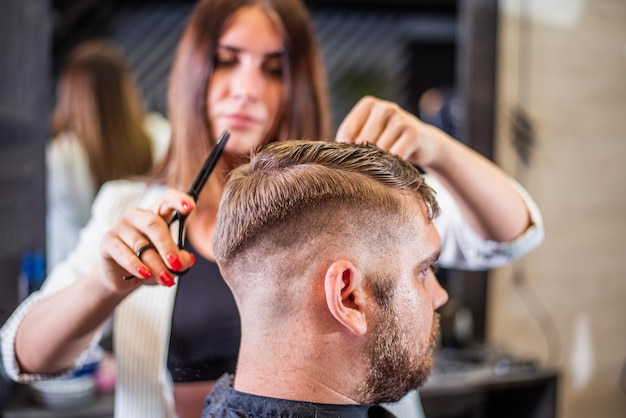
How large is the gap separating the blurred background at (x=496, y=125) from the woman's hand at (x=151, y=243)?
1.08 m

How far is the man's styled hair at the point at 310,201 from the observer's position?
2.87 feet

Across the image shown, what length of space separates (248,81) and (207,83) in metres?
0.09

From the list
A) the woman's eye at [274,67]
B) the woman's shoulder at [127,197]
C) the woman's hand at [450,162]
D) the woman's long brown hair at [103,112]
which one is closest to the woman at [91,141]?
the woman's long brown hair at [103,112]

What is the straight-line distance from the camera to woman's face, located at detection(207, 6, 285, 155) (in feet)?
3.86

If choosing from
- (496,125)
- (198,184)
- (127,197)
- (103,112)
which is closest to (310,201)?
(198,184)

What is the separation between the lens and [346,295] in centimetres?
85

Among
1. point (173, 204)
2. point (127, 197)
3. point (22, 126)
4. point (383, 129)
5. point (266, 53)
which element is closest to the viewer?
point (173, 204)

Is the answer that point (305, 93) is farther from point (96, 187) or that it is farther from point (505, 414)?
point (505, 414)

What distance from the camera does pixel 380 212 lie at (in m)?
0.90

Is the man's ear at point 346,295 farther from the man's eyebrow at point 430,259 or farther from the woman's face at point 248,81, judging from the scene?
the woman's face at point 248,81

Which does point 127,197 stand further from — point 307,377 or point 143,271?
point 307,377

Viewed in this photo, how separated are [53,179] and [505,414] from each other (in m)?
1.72

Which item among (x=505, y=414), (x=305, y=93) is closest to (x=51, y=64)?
(x=305, y=93)

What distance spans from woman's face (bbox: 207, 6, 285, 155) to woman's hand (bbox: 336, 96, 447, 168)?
0.55 ft
